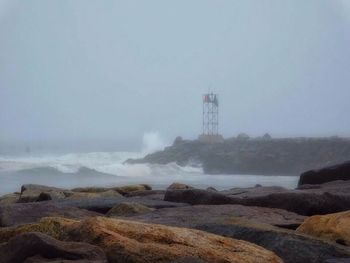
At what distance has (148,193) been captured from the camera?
9.93m

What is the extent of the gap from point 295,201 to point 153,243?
10.6 feet

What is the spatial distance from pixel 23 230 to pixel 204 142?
2408 inches

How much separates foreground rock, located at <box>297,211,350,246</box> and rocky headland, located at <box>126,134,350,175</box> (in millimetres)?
46086

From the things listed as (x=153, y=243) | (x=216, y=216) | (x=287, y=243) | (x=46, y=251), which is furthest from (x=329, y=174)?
(x=46, y=251)

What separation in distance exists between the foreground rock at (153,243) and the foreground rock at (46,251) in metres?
0.11

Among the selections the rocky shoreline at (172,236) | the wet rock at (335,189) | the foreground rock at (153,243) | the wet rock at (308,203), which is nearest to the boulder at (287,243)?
the rocky shoreline at (172,236)

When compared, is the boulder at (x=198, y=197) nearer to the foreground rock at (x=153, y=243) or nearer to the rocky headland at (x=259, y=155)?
the foreground rock at (x=153, y=243)

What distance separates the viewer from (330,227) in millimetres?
5352

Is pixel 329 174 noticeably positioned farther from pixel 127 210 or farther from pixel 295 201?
pixel 127 210

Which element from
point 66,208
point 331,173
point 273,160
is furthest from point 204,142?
point 66,208

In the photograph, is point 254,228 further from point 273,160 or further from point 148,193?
point 273,160

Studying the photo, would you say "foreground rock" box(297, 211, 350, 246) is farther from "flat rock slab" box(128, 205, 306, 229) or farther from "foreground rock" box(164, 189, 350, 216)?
"foreground rock" box(164, 189, 350, 216)

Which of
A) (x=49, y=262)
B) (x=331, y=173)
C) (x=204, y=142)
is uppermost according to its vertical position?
(x=204, y=142)

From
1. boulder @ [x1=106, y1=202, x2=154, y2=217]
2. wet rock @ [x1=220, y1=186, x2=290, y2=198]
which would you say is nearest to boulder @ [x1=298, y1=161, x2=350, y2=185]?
wet rock @ [x1=220, y1=186, x2=290, y2=198]
